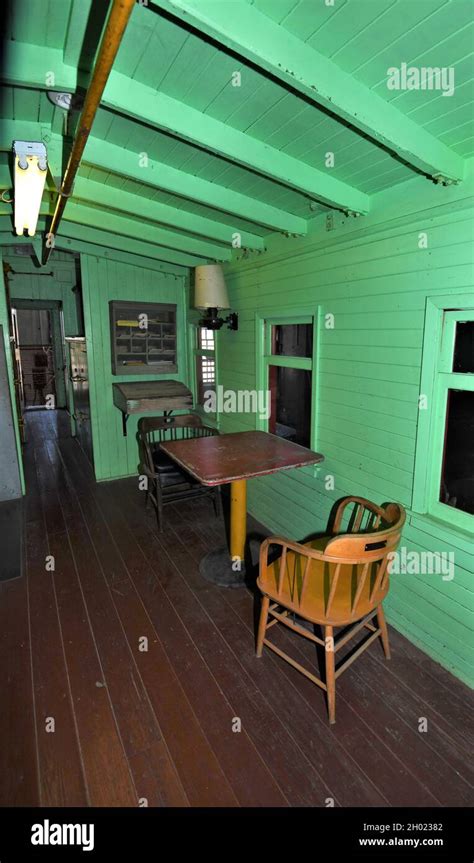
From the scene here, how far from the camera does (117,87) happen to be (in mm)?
1691

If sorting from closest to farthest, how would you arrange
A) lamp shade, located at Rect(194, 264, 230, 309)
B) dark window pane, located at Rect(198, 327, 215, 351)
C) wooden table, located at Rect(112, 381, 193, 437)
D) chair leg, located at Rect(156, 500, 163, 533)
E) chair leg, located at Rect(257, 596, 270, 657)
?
chair leg, located at Rect(257, 596, 270, 657) → lamp shade, located at Rect(194, 264, 230, 309) → chair leg, located at Rect(156, 500, 163, 533) → wooden table, located at Rect(112, 381, 193, 437) → dark window pane, located at Rect(198, 327, 215, 351)

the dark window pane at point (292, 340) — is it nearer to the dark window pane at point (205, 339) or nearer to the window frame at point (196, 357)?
the window frame at point (196, 357)

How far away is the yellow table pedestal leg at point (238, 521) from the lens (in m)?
2.94

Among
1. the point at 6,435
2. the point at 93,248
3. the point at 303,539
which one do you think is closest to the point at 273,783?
the point at 303,539


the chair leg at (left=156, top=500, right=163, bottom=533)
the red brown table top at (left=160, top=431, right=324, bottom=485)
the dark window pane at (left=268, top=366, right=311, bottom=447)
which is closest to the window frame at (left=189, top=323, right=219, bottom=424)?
the dark window pane at (left=268, top=366, right=311, bottom=447)

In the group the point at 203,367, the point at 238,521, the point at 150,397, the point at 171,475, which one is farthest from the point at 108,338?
the point at 238,521

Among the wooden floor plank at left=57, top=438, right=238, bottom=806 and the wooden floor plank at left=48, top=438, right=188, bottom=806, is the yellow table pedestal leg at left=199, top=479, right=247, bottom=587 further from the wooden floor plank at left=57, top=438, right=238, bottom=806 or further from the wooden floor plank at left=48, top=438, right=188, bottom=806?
the wooden floor plank at left=48, top=438, right=188, bottom=806

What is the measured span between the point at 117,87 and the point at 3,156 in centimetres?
133

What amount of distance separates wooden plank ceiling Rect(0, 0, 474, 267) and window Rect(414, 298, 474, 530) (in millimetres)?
705

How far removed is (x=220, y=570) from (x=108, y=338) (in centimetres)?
305

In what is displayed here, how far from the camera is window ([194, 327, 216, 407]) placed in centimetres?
500

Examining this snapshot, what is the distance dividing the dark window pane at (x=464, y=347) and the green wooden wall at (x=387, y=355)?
169 mm

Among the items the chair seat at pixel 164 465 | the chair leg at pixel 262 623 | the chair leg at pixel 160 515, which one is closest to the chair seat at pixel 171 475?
the chair seat at pixel 164 465

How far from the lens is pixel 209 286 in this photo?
132 inches
